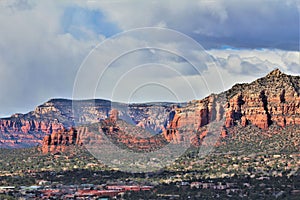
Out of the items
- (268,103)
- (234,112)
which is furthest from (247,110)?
(268,103)

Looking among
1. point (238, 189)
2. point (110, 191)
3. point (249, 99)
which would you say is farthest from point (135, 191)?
point (249, 99)

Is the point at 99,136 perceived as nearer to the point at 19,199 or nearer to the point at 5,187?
the point at 5,187

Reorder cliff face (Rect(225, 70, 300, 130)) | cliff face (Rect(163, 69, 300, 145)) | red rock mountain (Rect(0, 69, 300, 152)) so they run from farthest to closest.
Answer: red rock mountain (Rect(0, 69, 300, 152)) < cliff face (Rect(163, 69, 300, 145)) < cliff face (Rect(225, 70, 300, 130))

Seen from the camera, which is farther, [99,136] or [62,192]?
[99,136]

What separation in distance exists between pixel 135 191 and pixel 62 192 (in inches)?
395

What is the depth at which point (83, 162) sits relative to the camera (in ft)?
489

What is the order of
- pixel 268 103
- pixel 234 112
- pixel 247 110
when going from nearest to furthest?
pixel 268 103 → pixel 234 112 → pixel 247 110

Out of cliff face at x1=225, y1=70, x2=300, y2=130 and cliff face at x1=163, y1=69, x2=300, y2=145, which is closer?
cliff face at x1=225, y1=70, x2=300, y2=130

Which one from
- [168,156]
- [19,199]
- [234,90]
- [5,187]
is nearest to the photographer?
[19,199]

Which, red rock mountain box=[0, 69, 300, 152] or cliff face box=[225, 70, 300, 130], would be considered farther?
red rock mountain box=[0, 69, 300, 152]

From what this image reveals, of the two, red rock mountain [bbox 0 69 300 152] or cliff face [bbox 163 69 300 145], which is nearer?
cliff face [bbox 163 69 300 145]

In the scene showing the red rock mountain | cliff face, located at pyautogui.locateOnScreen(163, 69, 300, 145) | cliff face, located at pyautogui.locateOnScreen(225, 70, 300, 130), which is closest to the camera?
cliff face, located at pyautogui.locateOnScreen(225, 70, 300, 130)

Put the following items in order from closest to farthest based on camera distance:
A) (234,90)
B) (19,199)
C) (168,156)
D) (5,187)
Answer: (19,199) → (5,187) → (168,156) → (234,90)

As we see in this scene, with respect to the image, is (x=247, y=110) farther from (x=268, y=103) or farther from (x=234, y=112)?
(x=268, y=103)
